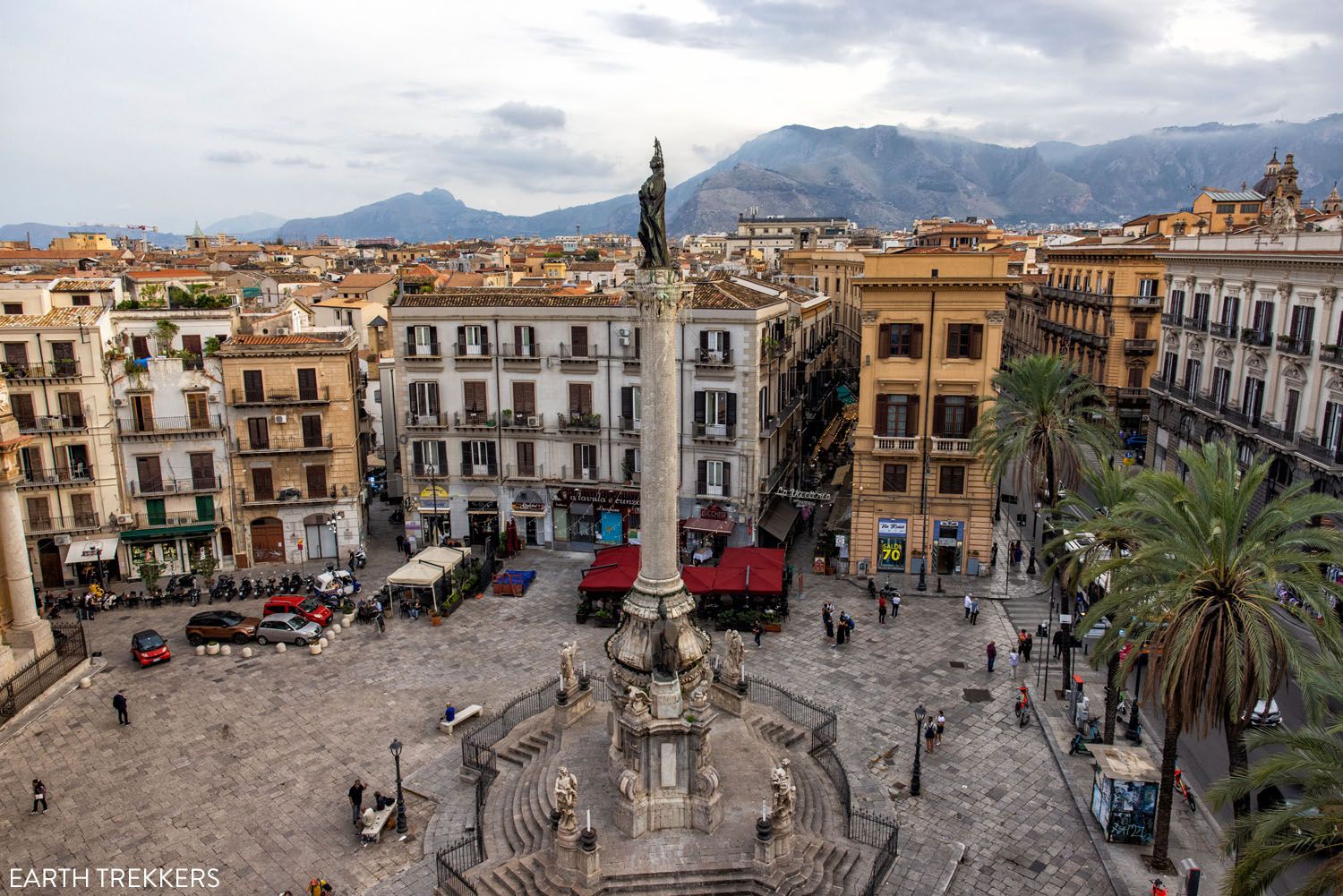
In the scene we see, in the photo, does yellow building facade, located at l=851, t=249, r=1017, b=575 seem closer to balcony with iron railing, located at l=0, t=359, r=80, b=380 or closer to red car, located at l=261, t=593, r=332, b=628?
red car, located at l=261, t=593, r=332, b=628

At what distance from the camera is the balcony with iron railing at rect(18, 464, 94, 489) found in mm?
40094

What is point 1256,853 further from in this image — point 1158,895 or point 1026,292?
point 1026,292

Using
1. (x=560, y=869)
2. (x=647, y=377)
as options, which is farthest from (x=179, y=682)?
(x=647, y=377)

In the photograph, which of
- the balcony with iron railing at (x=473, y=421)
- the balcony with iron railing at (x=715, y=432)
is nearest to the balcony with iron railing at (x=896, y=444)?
the balcony with iron railing at (x=715, y=432)

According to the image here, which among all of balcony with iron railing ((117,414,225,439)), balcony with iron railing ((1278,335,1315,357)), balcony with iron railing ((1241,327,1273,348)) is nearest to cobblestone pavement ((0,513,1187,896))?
balcony with iron railing ((117,414,225,439))

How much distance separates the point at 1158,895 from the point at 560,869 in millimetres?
13255

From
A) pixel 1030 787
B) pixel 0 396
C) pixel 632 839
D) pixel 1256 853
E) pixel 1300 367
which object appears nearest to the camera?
pixel 1256 853

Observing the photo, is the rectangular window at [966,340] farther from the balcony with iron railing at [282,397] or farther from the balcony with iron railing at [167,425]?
the balcony with iron railing at [167,425]

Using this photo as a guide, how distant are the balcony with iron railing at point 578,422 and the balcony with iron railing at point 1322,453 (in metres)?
31.3

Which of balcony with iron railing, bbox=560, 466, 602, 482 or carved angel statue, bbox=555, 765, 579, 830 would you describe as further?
balcony with iron railing, bbox=560, 466, 602, 482

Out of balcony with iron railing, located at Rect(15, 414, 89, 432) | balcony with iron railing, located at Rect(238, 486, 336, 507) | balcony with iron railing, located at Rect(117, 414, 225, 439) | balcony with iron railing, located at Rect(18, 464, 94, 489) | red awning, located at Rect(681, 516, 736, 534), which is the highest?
balcony with iron railing, located at Rect(15, 414, 89, 432)

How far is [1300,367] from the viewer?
130 feet

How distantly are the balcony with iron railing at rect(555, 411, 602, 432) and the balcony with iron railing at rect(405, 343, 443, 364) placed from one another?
703cm

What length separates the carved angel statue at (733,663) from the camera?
2743cm
